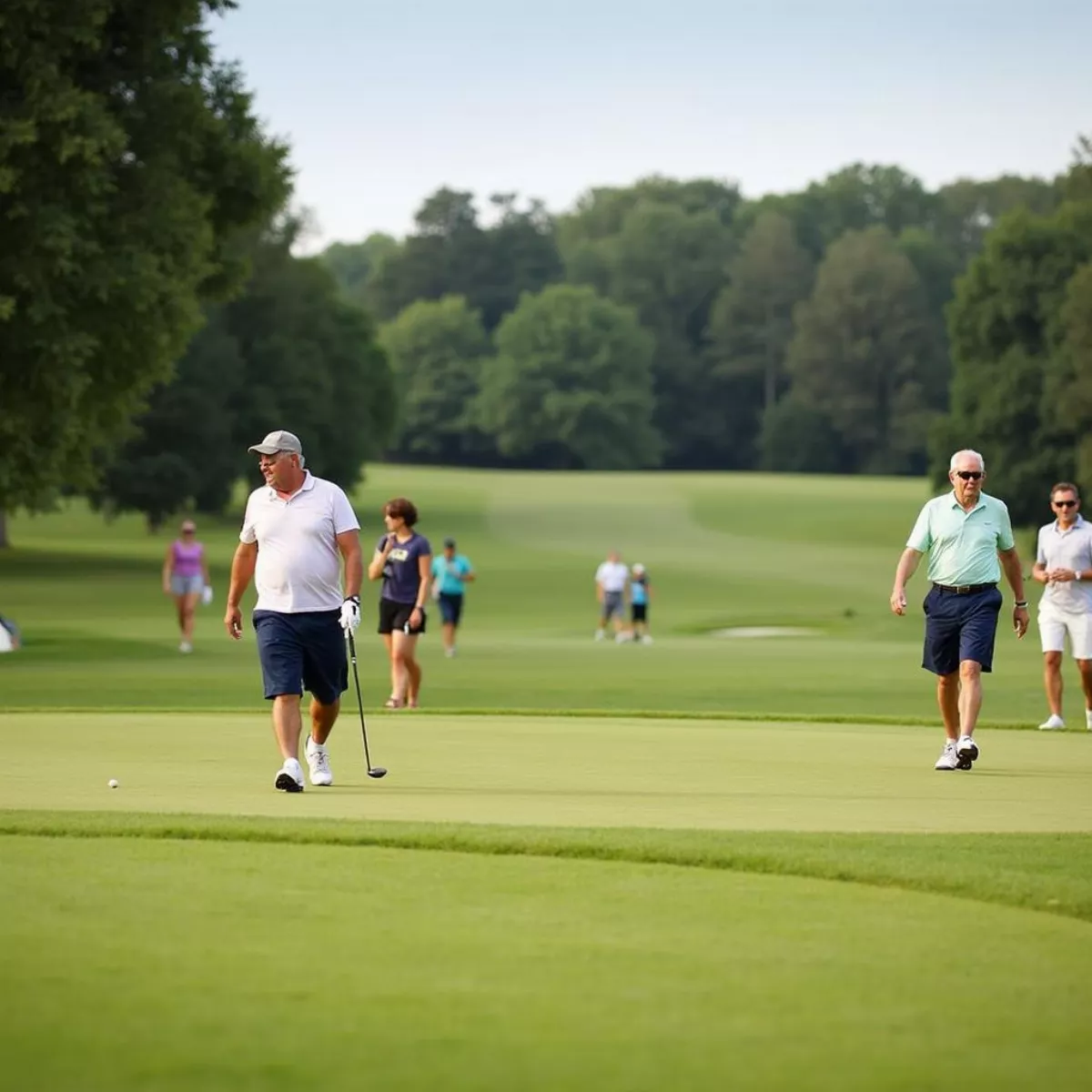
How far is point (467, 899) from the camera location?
Answer: 8242 mm

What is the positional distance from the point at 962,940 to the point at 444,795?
453 centimetres

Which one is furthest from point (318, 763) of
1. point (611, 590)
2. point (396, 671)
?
point (611, 590)

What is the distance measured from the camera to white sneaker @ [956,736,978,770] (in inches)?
522

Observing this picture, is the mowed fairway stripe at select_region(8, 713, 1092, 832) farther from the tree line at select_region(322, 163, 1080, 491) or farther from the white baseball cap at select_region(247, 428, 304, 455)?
the tree line at select_region(322, 163, 1080, 491)

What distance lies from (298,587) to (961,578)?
4422mm

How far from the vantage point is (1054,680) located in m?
18.2

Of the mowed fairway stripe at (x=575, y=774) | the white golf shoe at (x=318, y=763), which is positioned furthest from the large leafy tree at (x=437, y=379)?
the white golf shoe at (x=318, y=763)

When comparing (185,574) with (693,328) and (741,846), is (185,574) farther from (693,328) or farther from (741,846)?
(693,328)

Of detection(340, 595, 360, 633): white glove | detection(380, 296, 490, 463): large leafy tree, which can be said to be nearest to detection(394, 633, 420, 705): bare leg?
detection(340, 595, 360, 633): white glove

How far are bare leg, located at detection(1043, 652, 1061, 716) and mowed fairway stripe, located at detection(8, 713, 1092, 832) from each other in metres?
1.39

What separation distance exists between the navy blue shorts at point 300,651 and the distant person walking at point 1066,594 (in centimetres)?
794

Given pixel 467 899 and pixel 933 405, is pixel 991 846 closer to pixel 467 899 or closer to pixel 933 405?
pixel 467 899

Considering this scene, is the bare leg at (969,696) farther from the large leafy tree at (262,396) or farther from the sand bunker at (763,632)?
the large leafy tree at (262,396)

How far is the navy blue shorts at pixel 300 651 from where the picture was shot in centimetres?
1210
